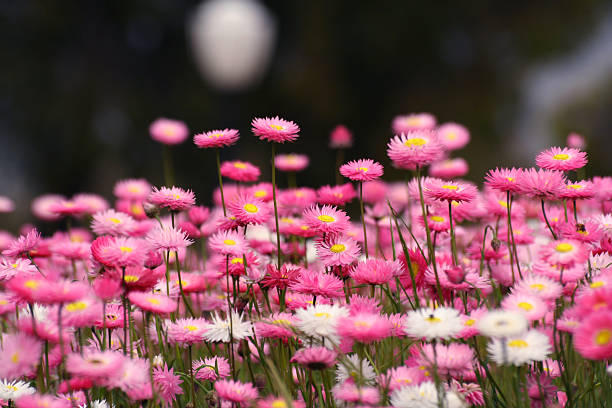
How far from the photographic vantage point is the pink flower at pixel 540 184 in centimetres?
147

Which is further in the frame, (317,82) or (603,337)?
(317,82)

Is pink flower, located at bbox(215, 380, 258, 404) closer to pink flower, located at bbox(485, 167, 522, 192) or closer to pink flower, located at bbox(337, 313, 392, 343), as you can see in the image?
pink flower, located at bbox(337, 313, 392, 343)

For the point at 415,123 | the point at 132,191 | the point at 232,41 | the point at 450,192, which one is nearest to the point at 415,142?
the point at 450,192

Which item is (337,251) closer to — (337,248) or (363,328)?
(337,248)

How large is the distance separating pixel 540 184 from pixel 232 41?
9.01 metres

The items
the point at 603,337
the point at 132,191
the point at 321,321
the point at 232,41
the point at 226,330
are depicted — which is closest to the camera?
the point at 603,337

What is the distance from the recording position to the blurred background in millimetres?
9805

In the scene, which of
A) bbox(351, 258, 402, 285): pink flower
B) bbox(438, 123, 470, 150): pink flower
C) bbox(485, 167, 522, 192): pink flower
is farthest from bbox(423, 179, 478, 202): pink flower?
bbox(438, 123, 470, 150): pink flower

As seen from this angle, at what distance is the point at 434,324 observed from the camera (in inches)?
45.9

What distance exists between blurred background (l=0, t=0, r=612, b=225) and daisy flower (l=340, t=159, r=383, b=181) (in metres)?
7.83

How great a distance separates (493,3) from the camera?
33.7 ft

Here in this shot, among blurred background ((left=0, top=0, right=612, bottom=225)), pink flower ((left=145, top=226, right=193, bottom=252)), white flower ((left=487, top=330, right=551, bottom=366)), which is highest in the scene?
blurred background ((left=0, top=0, right=612, bottom=225))

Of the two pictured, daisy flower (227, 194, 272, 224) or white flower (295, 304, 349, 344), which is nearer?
white flower (295, 304, 349, 344)

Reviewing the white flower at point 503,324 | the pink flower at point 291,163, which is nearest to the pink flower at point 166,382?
the white flower at point 503,324
